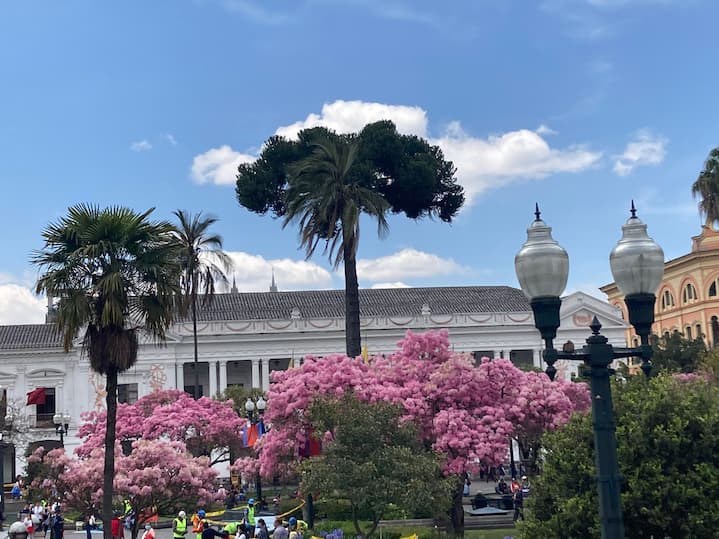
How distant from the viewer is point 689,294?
64.8 meters

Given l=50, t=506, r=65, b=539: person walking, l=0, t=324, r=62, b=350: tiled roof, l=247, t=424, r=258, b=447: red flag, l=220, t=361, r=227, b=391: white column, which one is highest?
l=0, t=324, r=62, b=350: tiled roof

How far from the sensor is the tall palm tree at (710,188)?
42844 millimetres

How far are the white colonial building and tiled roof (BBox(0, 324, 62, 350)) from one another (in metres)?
0.07

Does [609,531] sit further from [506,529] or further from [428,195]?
[428,195]

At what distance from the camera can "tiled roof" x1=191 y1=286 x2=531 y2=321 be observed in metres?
66.4

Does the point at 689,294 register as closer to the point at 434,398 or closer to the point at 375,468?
the point at 434,398

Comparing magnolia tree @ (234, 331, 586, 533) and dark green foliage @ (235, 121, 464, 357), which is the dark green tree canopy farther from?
magnolia tree @ (234, 331, 586, 533)

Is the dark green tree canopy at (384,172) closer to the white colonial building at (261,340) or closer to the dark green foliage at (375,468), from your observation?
the dark green foliage at (375,468)

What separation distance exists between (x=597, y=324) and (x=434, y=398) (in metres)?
18.6

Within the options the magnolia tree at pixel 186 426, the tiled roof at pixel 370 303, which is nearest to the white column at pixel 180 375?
the tiled roof at pixel 370 303

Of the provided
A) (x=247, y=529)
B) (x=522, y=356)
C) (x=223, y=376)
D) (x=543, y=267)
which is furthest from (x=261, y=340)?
(x=543, y=267)

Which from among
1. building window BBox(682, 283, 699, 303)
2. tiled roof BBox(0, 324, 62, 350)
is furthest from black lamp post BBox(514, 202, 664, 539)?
building window BBox(682, 283, 699, 303)

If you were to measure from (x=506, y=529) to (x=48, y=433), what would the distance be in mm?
40527

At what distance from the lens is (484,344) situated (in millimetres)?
67062
